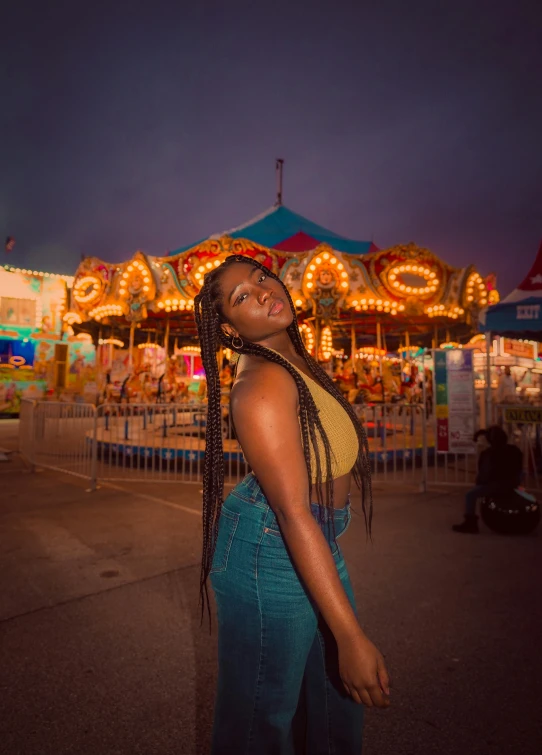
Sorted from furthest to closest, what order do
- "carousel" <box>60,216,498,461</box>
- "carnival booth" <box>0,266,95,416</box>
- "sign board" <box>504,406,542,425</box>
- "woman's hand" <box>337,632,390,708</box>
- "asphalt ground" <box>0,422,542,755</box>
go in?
"carnival booth" <box>0,266,95,416</box> < "carousel" <box>60,216,498,461</box> < "sign board" <box>504,406,542,425</box> < "asphalt ground" <box>0,422,542,755</box> < "woman's hand" <box>337,632,390,708</box>

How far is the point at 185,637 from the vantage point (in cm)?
288

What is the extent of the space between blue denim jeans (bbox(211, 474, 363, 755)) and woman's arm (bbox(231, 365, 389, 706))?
0.10 metres

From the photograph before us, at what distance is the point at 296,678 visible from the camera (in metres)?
1.23

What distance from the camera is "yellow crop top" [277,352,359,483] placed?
1.32m

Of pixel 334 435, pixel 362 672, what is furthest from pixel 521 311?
pixel 362 672

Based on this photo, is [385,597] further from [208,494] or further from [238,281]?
[238,281]

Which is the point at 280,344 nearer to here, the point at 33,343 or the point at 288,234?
the point at 288,234

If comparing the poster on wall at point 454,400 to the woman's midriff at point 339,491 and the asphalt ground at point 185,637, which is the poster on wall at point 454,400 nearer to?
the asphalt ground at point 185,637

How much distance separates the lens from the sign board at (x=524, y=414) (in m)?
7.24

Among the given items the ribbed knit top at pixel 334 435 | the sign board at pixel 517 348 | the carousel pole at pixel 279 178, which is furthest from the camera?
the sign board at pixel 517 348

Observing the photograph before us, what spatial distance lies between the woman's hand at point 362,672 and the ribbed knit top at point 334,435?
401 mm

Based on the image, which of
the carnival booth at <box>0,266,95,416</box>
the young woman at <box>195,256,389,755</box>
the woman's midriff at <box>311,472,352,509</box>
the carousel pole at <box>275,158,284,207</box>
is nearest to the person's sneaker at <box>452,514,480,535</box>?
the young woman at <box>195,256,389,755</box>

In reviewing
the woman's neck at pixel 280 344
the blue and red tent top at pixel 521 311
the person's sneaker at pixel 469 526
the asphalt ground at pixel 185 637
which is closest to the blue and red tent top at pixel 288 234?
the blue and red tent top at pixel 521 311

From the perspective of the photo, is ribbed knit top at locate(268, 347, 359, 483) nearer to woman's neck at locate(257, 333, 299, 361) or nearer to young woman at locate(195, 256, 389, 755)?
young woman at locate(195, 256, 389, 755)
